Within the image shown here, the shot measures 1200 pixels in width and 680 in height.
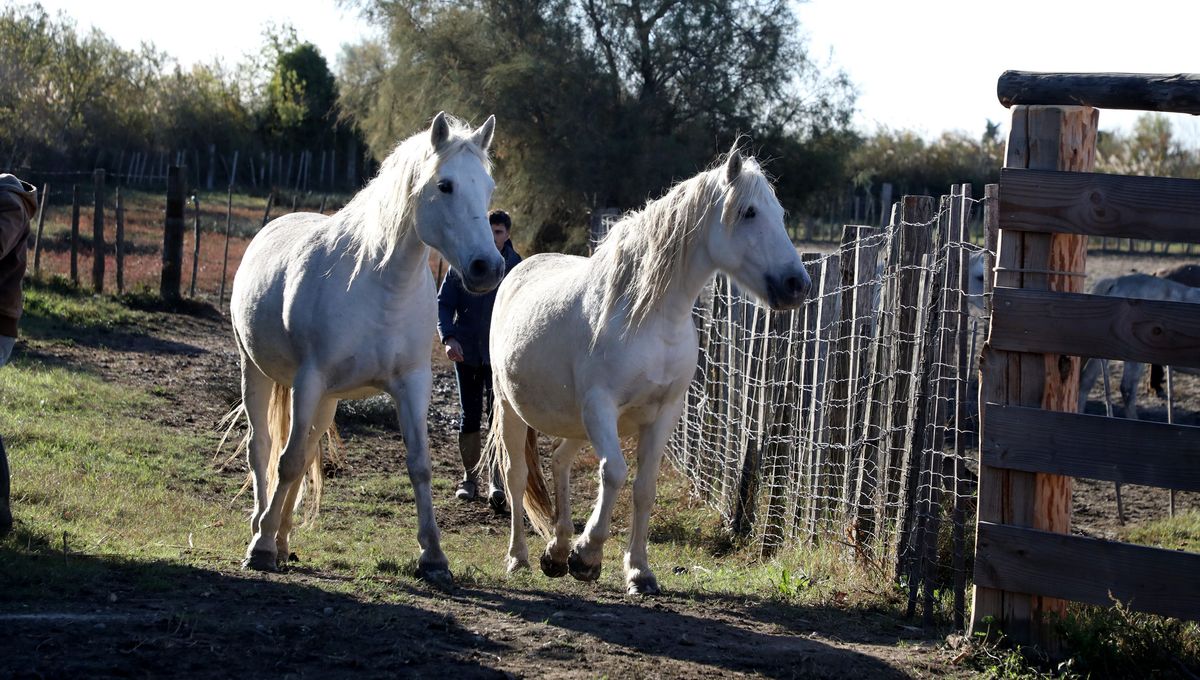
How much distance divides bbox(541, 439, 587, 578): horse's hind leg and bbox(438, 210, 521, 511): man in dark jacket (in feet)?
5.25

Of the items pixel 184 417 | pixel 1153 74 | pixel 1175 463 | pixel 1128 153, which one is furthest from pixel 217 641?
pixel 1128 153

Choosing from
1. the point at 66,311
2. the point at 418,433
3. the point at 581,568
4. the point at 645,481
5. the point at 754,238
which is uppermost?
the point at 754,238

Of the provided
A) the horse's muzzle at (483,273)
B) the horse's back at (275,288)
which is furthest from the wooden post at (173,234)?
the horse's muzzle at (483,273)

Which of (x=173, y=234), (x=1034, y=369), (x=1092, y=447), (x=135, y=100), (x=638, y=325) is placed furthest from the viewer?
(x=135, y=100)

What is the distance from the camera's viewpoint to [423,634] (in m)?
3.86

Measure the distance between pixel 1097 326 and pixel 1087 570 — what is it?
2.62 feet

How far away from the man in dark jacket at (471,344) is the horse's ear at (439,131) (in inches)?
103

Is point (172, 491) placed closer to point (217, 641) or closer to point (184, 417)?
point (184, 417)

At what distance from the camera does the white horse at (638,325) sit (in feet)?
15.8

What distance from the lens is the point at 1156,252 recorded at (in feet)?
93.2

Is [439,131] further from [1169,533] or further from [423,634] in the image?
[1169,533]

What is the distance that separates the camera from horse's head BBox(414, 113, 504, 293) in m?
4.57

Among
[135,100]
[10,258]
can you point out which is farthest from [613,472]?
[135,100]

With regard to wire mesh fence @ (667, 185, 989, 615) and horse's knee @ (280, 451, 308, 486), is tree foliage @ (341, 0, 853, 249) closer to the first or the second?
wire mesh fence @ (667, 185, 989, 615)
